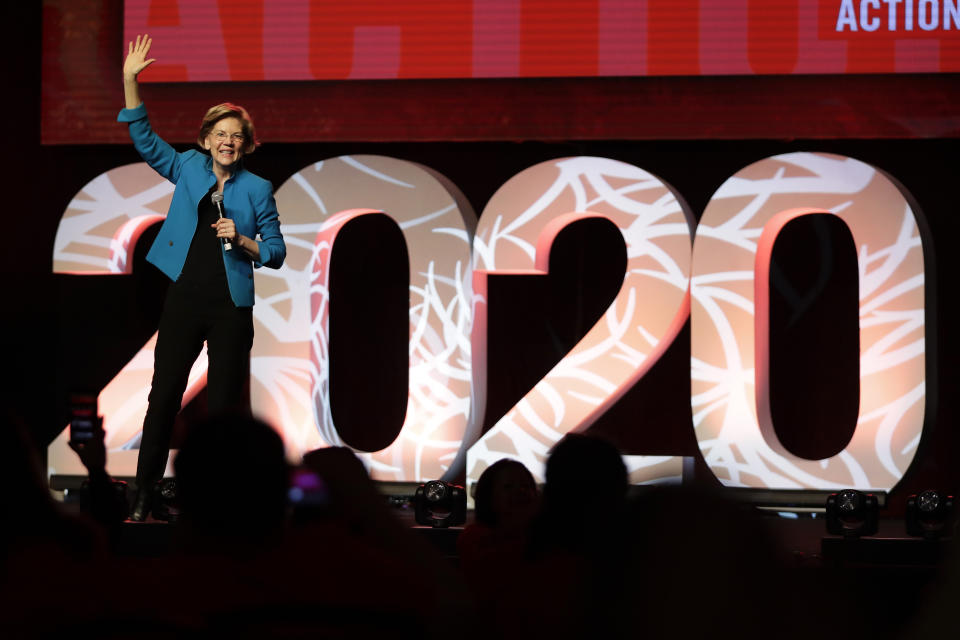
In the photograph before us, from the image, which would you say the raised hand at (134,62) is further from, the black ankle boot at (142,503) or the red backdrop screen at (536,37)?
the red backdrop screen at (536,37)

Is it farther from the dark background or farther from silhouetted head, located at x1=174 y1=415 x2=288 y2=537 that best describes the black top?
silhouetted head, located at x1=174 y1=415 x2=288 y2=537

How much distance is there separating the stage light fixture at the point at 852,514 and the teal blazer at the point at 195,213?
200cm

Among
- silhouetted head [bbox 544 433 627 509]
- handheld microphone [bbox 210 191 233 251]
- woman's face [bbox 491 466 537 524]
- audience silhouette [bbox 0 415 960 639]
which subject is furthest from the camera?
handheld microphone [bbox 210 191 233 251]

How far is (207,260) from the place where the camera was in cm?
367

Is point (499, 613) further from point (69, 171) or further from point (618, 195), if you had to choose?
point (69, 171)

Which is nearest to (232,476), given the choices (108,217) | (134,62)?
(134,62)

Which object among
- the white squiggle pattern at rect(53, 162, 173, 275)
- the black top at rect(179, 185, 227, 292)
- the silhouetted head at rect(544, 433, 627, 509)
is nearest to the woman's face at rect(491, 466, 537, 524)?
the silhouetted head at rect(544, 433, 627, 509)

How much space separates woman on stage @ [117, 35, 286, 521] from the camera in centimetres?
367

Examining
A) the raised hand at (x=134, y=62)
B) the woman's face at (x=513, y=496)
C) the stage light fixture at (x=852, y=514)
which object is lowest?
the stage light fixture at (x=852, y=514)

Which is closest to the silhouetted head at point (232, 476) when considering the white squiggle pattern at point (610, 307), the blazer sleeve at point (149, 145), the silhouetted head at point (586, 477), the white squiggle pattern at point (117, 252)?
the silhouetted head at point (586, 477)

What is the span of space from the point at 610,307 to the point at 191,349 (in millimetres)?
2074

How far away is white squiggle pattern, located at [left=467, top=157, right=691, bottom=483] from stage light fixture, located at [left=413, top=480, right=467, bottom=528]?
45.5 inches

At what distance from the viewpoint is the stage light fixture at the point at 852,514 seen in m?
3.75

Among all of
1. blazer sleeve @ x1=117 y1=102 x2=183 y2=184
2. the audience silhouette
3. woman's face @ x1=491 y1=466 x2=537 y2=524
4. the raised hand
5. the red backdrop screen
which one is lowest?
woman's face @ x1=491 y1=466 x2=537 y2=524
